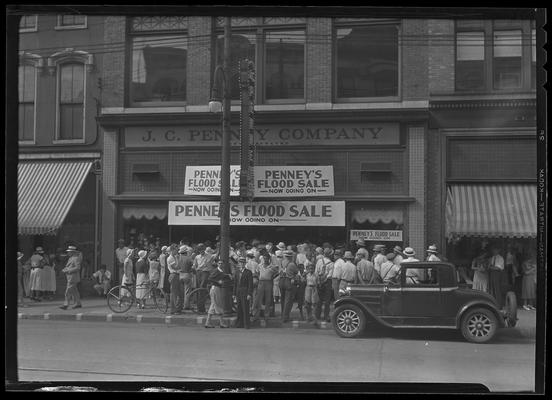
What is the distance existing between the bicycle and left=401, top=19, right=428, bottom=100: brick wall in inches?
109

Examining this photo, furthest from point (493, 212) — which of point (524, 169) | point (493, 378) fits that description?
point (493, 378)

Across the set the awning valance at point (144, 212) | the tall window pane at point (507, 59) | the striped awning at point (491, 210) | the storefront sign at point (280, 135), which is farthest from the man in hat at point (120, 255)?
the tall window pane at point (507, 59)

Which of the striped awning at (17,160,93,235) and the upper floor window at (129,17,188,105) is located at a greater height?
the upper floor window at (129,17,188,105)

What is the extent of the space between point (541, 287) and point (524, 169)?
91cm

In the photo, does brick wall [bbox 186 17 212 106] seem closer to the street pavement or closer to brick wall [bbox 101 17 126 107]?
brick wall [bbox 101 17 126 107]

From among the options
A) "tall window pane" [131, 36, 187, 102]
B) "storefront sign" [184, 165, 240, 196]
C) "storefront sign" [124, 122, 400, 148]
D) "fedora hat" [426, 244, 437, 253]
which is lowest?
"fedora hat" [426, 244, 437, 253]

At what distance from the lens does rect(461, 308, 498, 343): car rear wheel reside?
4.84 metres

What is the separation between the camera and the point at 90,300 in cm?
501

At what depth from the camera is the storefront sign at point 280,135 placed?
16.8 ft

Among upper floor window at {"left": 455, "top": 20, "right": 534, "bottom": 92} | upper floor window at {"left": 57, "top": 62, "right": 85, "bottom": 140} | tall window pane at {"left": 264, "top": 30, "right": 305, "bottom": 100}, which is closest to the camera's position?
upper floor window at {"left": 455, "top": 20, "right": 534, "bottom": 92}

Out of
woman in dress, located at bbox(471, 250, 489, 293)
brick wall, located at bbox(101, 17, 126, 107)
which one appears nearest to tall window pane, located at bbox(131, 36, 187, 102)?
brick wall, located at bbox(101, 17, 126, 107)

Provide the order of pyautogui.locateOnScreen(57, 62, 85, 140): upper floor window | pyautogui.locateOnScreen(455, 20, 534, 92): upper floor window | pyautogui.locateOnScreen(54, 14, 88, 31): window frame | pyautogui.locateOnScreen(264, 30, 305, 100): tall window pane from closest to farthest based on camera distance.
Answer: pyautogui.locateOnScreen(54, 14, 88, 31): window frame, pyautogui.locateOnScreen(455, 20, 534, 92): upper floor window, pyautogui.locateOnScreen(57, 62, 85, 140): upper floor window, pyautogui.locateOnScreen(264, 30, 305, 100): tall window pane

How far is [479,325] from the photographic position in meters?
4.94
